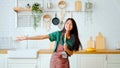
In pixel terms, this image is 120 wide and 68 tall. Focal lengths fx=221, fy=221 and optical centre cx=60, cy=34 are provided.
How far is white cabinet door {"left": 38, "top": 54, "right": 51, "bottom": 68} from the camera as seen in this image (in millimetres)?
3449

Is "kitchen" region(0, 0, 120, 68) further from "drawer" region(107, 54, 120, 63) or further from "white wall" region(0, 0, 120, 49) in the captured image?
"drawer" region(107, 54, 120, 63)

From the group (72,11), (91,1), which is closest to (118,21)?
(91,1)

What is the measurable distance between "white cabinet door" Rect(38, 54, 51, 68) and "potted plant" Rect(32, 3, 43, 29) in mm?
783

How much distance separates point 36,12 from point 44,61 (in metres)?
0.97

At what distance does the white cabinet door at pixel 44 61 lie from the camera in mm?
3449

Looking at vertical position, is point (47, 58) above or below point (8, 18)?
below

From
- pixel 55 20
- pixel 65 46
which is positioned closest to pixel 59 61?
pixel 65 46

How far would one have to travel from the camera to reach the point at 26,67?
136 inches

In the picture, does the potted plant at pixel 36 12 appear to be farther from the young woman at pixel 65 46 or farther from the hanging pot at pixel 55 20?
the young woman at pixel 65 46

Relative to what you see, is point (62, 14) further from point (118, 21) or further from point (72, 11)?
point (118, 21)

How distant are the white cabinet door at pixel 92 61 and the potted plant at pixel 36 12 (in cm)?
110

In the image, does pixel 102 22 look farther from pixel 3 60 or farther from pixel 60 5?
pixel 3 60

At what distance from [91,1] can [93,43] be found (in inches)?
30.5

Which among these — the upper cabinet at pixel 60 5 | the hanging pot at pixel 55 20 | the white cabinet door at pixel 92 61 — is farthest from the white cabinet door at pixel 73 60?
the upper cabinet at pixel 60 5
